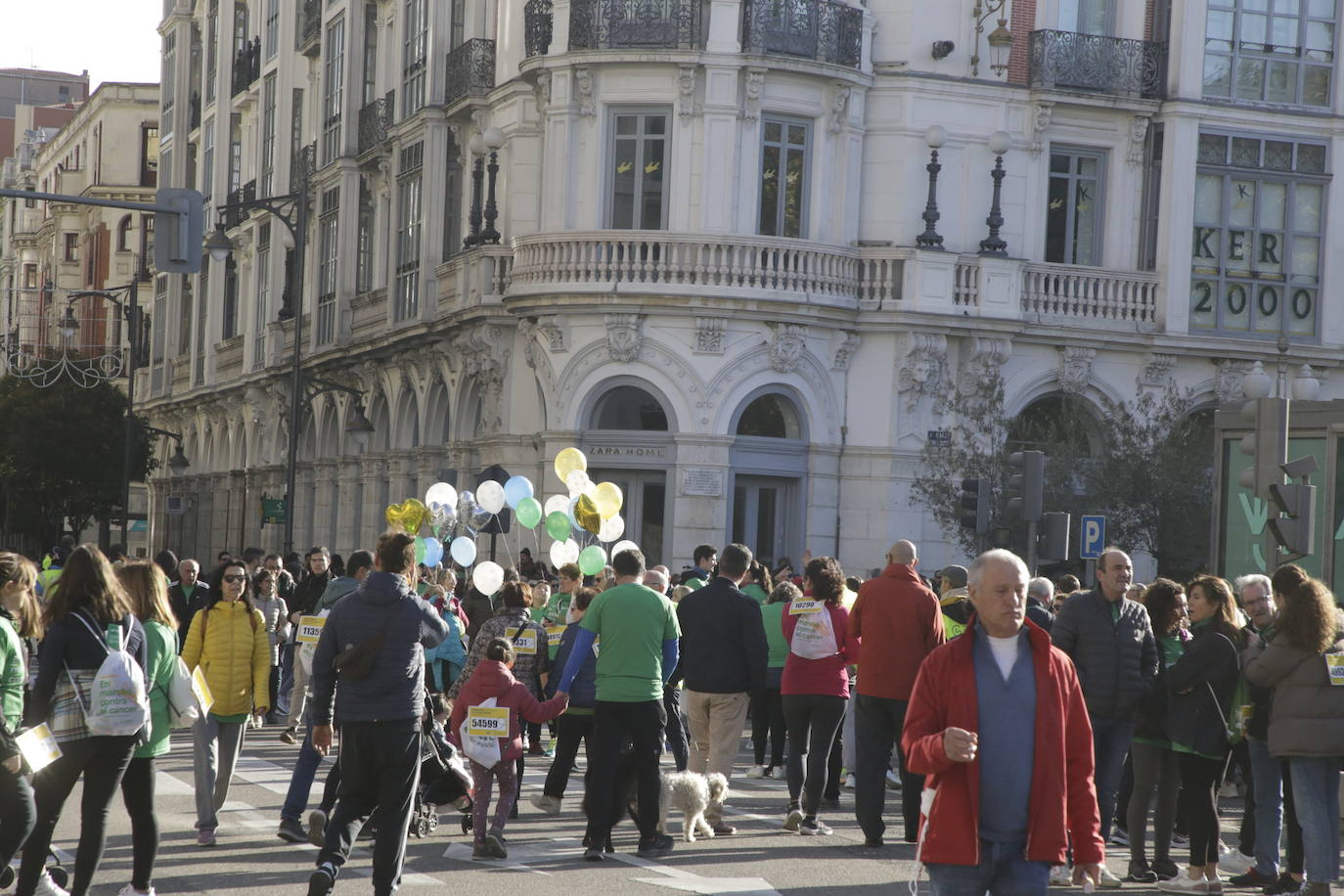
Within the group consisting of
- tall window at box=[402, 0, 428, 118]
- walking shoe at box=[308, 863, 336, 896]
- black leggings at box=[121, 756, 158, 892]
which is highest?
tall window at box=[402, 0, 428, 118]

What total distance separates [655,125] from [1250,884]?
70.4 feet

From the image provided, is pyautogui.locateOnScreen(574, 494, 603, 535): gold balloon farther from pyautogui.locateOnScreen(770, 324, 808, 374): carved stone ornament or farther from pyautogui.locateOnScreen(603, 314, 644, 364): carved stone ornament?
pyautogui.locateOnScreen(770, 324, 808, 374): carved stone ornament

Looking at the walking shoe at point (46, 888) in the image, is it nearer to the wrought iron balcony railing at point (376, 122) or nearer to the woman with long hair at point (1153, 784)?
the woman with long hair at point (1153, 784)

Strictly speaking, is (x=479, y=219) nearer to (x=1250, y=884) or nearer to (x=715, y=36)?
(x=715, y=36)

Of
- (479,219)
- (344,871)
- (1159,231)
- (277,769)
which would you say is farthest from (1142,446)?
(344,871)

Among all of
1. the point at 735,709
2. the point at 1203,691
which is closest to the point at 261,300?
the point at 735,709

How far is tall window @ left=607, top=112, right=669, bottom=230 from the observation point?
32.2 meters

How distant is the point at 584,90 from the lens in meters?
32.2

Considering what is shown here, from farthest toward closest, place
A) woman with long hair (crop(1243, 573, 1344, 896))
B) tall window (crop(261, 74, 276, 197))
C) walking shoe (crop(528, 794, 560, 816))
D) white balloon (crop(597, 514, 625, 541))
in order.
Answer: tall window (crop(261, 74, 276, 197)) → white balloon (crop(597, 514, 625, 541)) → walking shoe (crop(528, 794, 560, 816)) → woman with long hair (crop(1243, 573, 1344, 896))

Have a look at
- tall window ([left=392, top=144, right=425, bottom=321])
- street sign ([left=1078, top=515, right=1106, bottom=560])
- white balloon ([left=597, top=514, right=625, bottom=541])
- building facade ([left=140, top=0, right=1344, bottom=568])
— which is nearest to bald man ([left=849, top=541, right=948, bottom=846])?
street sign ([left=1078, top=515, right=1106, bottom=560])

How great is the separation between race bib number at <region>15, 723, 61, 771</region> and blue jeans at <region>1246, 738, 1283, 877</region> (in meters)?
6.74

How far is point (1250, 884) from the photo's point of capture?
41.1ft

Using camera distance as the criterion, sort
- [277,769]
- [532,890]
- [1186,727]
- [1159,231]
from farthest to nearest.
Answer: [1159,231] → [277,769] → [1186,727] → [532,890]

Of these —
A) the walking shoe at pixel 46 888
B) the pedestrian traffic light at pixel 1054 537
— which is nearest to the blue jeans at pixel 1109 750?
the walking shoe at pixel 46 888
